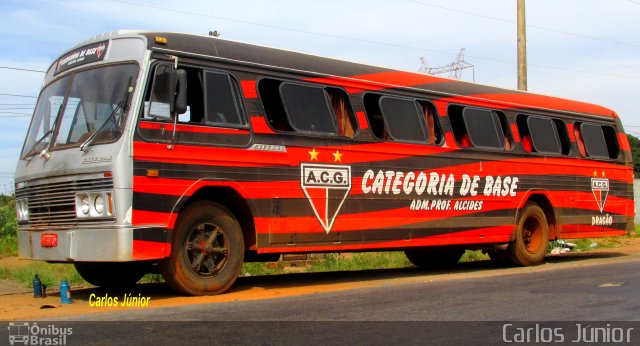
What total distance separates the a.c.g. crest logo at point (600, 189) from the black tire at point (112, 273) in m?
9.24

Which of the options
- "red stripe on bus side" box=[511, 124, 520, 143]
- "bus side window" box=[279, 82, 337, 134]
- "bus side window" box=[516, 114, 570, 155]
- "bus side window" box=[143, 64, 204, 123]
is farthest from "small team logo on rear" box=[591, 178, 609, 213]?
"bus side window" box=[143, 64, 204, 123]

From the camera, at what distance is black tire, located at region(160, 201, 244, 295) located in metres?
8.76

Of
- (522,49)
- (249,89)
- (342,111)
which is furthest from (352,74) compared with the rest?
(522,49)

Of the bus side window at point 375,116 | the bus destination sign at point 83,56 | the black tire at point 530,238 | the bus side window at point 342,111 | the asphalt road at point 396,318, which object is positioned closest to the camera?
→ the asphalt road at point 396,318

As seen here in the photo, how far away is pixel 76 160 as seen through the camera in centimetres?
857

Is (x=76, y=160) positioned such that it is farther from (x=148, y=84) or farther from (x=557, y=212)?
(x=557, y=212)

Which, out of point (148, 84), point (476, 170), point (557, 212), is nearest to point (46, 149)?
point (148, 84)

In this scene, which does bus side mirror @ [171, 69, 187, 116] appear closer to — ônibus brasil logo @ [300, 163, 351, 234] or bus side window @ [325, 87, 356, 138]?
ônibus brasil logo @ [300, 163, 351, 234]

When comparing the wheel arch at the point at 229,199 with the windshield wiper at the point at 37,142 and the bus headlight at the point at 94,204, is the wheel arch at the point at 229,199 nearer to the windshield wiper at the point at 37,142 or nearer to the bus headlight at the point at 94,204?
the bus headlight at the point at 94,204

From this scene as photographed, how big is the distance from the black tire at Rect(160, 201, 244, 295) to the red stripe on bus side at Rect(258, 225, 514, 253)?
0.48 m

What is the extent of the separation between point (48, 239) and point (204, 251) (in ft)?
5.84

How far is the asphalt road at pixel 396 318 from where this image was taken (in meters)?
6.30

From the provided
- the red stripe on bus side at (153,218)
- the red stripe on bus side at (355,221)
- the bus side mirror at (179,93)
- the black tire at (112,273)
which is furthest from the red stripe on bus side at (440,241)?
the bus side mirror at (179,93)

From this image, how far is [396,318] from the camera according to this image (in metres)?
7.21
